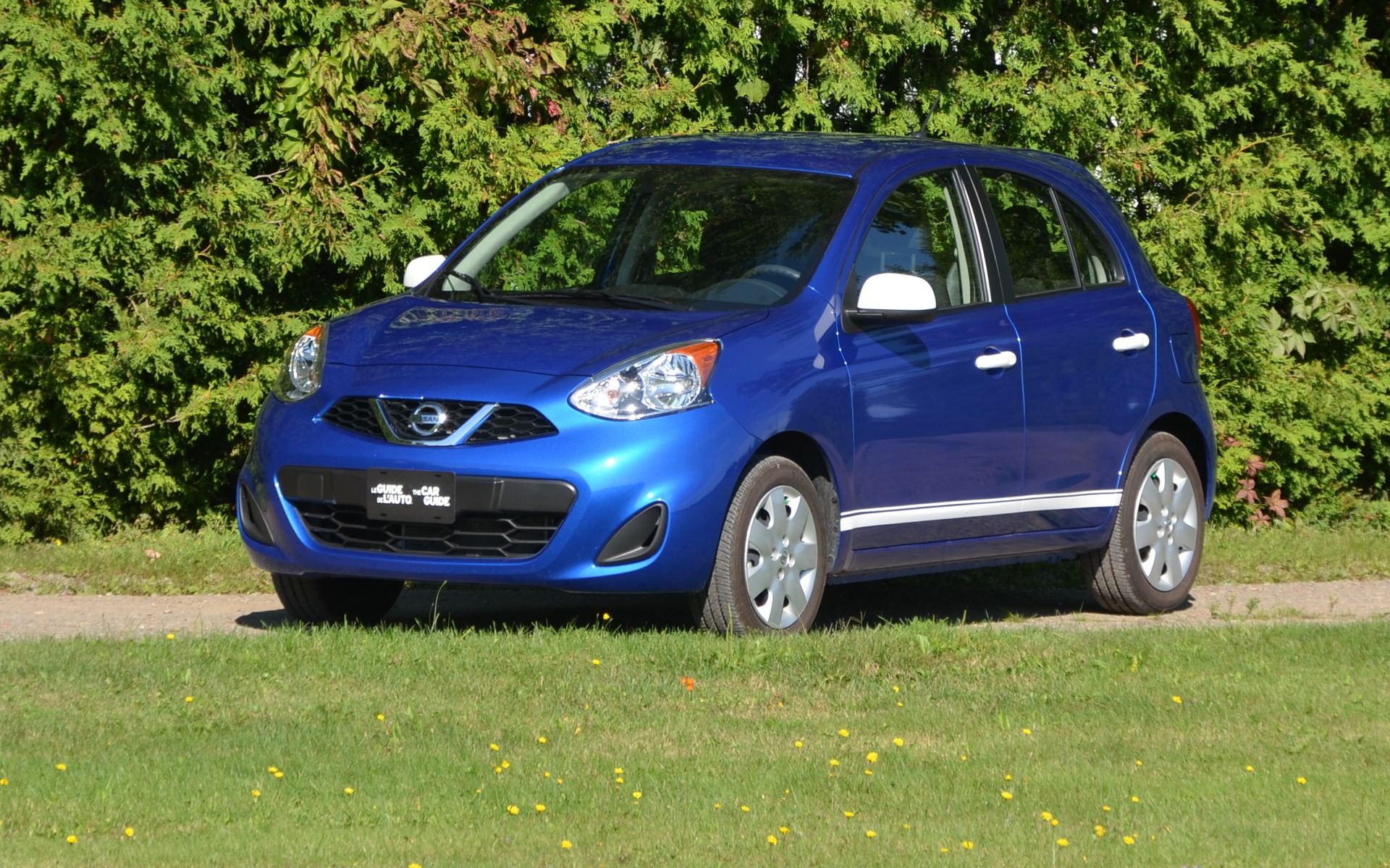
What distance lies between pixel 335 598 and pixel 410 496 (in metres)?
1.19

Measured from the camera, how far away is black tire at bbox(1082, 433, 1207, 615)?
869cm

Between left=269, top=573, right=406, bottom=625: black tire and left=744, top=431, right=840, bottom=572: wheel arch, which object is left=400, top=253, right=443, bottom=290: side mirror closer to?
left=269, top=573, right=406, bottom=625: black tire

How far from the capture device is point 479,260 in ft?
26.5

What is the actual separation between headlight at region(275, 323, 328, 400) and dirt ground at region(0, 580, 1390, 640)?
2.85 feet

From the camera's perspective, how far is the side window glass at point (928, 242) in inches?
304

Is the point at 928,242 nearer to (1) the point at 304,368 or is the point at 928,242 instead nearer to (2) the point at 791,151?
(2) the point at 791,151

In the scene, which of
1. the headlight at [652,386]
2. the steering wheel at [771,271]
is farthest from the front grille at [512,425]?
the steering wheel at [771,271]

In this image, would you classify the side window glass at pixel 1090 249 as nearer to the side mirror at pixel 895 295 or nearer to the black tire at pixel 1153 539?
the black tire at pixel 1153 539

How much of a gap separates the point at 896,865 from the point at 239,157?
708 cm

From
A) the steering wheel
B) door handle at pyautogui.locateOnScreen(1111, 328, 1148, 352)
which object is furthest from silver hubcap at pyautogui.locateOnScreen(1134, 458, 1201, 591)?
the steering wheel

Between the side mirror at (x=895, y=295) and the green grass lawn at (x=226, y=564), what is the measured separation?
3.17m

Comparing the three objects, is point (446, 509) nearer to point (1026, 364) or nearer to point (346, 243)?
point (1026, 364)

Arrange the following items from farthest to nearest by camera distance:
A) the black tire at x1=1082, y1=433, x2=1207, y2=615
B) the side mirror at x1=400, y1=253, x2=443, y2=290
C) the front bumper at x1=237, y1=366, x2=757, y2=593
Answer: the black tire at x1=1082, y1=433, x2=1207, y2=615, the side mirror at x1=400, y1=253, x2=443, y2=290, the front bumper at x1=237, y1=366, x2=757, y2=593

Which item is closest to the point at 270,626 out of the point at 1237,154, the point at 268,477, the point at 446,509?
the point at 268,477
